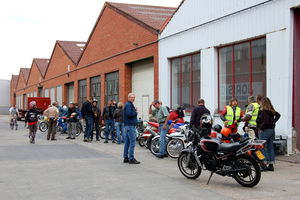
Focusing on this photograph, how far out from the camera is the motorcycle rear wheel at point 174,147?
10914 millimetres

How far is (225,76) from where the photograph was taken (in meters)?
13.8

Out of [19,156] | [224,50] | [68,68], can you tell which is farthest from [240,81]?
[68,68]

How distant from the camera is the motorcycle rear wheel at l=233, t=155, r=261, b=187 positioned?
6.49 m

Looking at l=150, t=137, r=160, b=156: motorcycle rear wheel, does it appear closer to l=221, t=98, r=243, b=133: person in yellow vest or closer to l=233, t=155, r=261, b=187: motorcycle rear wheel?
l=221, t=98, r=243, b=133: person in yellow vest

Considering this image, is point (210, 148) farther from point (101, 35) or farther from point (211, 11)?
point (101, 35)

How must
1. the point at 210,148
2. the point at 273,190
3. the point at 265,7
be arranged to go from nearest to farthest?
the point at 273,190 → the point at 210,148 → the point at 265,7

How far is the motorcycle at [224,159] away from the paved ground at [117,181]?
0.22 meters

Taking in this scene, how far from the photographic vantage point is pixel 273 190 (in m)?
6.48

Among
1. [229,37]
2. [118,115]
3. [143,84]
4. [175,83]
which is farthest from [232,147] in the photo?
[143,84]

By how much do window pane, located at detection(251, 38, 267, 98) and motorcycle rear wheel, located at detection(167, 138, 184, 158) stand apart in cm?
342

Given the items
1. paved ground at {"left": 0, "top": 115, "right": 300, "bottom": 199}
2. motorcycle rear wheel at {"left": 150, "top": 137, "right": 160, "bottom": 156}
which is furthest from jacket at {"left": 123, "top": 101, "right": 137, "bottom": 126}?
motorcycle rear wheel at {"left": 150, "top": 137, "right": 160, "bottom": 156}

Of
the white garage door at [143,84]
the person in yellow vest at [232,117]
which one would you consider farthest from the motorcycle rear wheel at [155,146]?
the white garage door at [143,84]

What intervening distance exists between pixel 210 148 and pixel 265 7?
6633mm

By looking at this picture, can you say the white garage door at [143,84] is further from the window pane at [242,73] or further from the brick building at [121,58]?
the window pane at [242,73]
